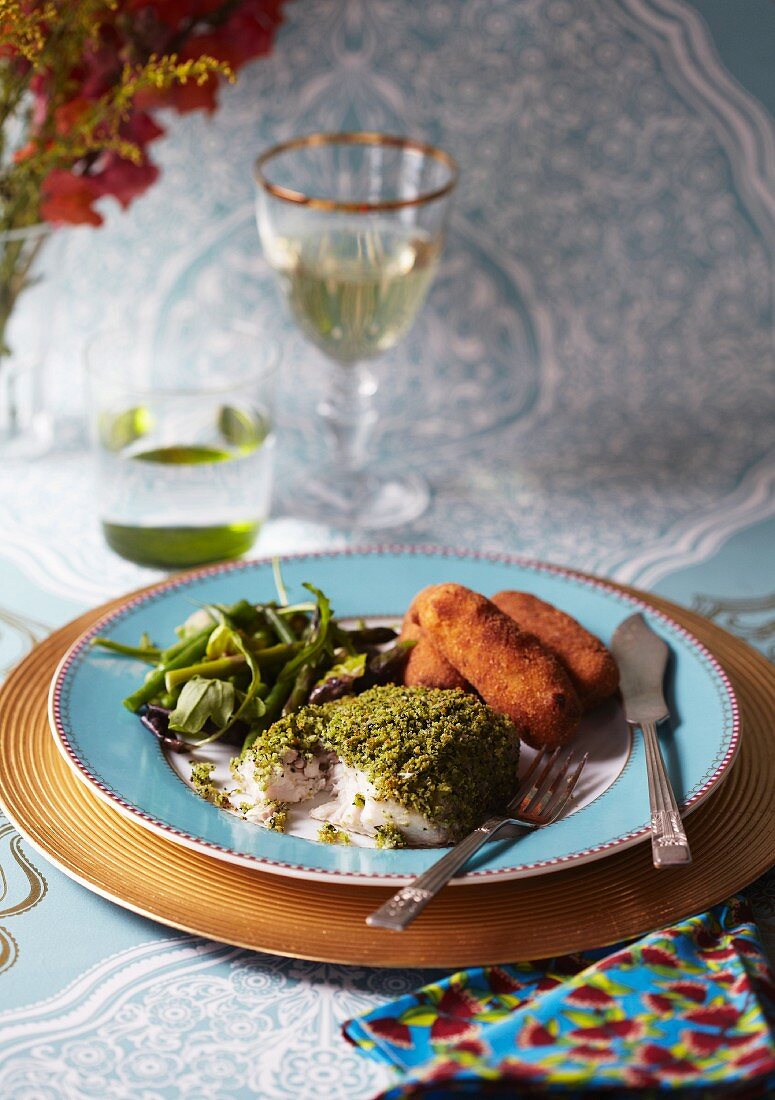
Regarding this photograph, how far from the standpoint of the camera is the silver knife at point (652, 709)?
1.05 meters

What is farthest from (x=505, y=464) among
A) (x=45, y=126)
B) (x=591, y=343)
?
(x=45, y=126)

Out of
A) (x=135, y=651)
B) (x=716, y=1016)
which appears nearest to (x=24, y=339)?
(x=135, y=651)

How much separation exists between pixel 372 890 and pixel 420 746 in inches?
5.0

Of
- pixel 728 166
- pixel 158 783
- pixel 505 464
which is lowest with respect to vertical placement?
pixel 505 464

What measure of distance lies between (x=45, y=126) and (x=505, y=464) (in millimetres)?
856

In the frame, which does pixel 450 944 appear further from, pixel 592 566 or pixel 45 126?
pixel 45 126

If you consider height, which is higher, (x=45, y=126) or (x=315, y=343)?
(x=45, y=126)

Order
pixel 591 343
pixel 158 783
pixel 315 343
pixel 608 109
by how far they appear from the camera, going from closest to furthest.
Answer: pixel 158 783 < pixel 315 343 < pixel 608 109 < pixel 591 343

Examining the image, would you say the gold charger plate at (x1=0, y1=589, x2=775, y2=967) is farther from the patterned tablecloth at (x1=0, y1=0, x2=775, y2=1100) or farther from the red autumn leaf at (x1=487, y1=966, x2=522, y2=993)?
the patterned tablecloth at (x1=0, y1=0, x2=775, y2=1100)

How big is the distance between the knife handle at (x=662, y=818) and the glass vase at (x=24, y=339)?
44.6 inches

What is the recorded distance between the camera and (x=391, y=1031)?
93cm

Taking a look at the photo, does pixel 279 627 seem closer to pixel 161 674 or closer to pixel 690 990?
pixel 161 674

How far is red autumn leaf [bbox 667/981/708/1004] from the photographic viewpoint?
3.10 feet

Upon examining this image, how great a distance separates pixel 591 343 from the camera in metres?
2.22
